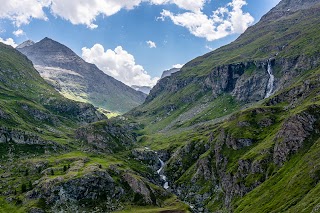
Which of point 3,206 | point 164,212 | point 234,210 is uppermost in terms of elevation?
point 3,206

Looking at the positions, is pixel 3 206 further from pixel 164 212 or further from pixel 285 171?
pixel 285 171

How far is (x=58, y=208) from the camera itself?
199m

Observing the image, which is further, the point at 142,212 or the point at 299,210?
the point at 142,212

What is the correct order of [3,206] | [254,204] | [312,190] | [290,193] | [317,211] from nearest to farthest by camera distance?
[317,211] → [312,190] → [290,193] → [254,204] → [3,206]

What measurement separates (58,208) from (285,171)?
126m

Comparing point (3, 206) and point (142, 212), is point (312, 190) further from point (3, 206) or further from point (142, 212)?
point (3, 206)

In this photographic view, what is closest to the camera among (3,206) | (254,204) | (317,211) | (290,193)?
(317,211)

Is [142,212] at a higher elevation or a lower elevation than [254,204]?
higher

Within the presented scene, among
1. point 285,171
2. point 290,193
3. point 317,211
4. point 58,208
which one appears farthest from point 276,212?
point 58,208

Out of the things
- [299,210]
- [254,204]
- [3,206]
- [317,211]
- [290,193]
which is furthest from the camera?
[3,206]

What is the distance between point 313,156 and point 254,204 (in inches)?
1525

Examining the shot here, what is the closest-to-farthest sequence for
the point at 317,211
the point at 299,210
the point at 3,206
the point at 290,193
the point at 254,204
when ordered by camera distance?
the point at 317,211 < the point at 299,210 < the point at 290,193 < the point at 254,204 < the point at 3,206

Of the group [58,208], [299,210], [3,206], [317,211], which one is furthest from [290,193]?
[3,206]

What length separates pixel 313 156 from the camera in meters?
182
